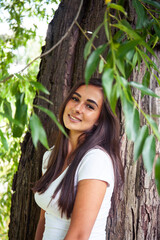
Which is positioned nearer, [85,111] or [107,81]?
[107,81]

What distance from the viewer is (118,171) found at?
1.64m

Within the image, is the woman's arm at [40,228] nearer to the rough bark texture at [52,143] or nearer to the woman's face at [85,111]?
the rough bark texture at [52,143]

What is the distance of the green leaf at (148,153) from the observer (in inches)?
34.2

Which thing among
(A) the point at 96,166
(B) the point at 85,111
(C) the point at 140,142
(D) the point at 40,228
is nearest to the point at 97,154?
(A) the point at 96,166

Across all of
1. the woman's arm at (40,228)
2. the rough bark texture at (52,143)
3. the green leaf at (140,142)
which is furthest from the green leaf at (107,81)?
the woman's arm at (40,228)

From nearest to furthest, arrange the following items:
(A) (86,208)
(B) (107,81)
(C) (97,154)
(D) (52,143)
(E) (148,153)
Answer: (B) (107,81), (E) (148,153), (A) (86,208), (C) (97,154), (D) (52,143)

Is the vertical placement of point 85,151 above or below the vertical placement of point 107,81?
below

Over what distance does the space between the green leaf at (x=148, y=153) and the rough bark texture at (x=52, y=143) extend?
869 millimetres

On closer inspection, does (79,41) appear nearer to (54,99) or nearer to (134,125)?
(54,99)

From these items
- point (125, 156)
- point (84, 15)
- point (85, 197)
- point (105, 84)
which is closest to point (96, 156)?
point (85, 197)

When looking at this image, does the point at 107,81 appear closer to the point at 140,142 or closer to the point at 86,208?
the point at 140,142

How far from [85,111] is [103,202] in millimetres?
451

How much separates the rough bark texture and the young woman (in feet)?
0.45

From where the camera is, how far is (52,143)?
6.73 feet
